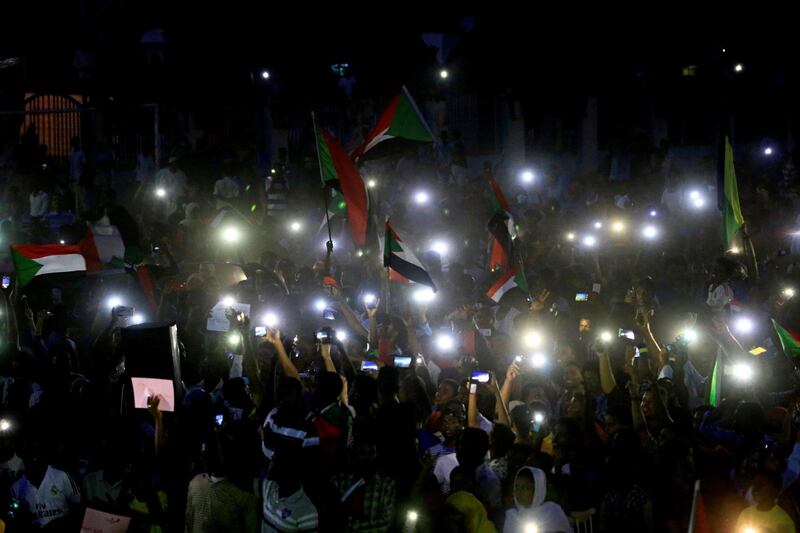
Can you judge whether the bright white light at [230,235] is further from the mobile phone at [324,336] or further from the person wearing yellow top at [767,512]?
the person wearing yellow top at [767,512]

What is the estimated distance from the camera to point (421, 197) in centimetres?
2175

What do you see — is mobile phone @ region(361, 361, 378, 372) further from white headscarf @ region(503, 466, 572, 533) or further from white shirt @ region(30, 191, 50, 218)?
white shirt @ region(30, 191, 50, 218)

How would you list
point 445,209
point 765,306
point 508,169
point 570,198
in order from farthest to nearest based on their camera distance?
point 508,169 < point 570,198 < point 445,209 < point 765,306

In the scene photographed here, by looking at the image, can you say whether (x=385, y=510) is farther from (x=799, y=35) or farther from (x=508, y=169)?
(x=799, y=35)

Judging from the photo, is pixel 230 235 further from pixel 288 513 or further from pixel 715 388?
pixel 288 513

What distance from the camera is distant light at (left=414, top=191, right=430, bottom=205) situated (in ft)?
71.1

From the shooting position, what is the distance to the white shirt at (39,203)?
2056 centimetres

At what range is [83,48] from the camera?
26391mm

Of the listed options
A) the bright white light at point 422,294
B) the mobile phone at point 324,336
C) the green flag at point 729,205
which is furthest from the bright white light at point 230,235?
the green flag at point 729,205

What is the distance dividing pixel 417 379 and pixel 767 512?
11.7 feet

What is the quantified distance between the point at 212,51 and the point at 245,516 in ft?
62.2

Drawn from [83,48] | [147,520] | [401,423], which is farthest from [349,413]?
[83,48]

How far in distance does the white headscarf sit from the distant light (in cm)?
1360

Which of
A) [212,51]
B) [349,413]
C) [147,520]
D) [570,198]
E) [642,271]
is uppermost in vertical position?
[212,51]
